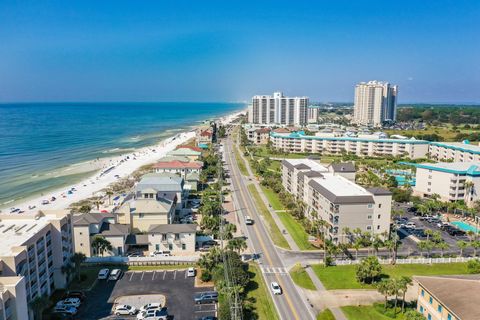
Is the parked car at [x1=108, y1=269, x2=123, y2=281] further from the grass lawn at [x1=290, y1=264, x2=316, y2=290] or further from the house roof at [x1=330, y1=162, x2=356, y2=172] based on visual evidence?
the house roof at [x1=330, y1=162, x2=356, y2=172]

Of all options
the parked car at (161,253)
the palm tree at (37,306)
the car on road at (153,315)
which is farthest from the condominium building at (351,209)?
the palm tree at (37,306)

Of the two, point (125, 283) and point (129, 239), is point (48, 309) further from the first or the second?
point (129, 239)

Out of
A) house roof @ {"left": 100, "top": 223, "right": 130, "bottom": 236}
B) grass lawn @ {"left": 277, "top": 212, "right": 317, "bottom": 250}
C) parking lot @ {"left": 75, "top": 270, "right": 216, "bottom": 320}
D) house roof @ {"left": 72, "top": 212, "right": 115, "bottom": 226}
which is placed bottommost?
parking lot @ {"left": 75, "top": 270, "right": 216, "bottom": 320}

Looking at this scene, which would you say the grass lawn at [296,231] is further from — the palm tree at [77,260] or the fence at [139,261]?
the palm tree at [77,260]

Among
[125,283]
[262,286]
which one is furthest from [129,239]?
[262,286]

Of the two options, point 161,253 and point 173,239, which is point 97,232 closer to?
point 161,253

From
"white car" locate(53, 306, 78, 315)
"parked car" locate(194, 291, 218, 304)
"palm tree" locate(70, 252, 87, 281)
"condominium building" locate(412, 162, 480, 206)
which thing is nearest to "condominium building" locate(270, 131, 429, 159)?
"condominium building" locate(412, 162, 480, 206)

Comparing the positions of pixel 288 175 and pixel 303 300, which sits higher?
pixel 288 175
